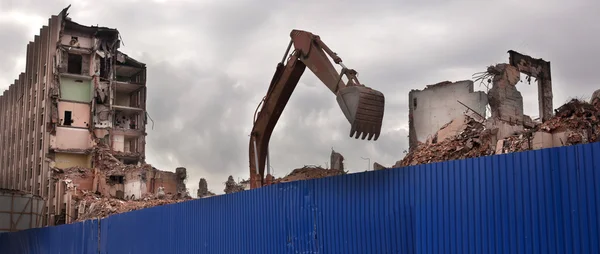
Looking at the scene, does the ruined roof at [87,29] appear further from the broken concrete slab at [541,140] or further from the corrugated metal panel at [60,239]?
the broken concrete slab at [541,140]

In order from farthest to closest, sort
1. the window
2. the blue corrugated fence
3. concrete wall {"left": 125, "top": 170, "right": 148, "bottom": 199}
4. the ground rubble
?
the window → concrete wall {"left": 125, "top": 170, "right": 148, "bottom": 199} → the ground rubble → the blue corrugated fence

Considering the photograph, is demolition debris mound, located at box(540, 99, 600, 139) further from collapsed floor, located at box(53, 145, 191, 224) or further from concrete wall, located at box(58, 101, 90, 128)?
concrete wall, located at box(58, 101, 90, 128)

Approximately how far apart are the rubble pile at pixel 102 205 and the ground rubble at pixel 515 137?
52.0ft

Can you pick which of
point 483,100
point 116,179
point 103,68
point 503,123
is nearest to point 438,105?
point 483,100

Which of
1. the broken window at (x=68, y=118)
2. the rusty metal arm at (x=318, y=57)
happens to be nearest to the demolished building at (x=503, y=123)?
the rusty metal arm at (x=318, y=57)

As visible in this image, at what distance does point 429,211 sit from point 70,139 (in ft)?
124

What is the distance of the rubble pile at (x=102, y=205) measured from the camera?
32094mm

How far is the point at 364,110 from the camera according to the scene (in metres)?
10.6

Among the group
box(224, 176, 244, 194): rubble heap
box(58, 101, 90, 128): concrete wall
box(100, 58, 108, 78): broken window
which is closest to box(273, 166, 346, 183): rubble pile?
box(224, 176, 244, 194): rubble heap

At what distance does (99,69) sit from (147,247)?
29976 millimetres

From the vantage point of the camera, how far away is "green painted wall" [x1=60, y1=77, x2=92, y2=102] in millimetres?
42312

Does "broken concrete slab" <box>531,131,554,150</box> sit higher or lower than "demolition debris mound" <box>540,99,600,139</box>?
lower

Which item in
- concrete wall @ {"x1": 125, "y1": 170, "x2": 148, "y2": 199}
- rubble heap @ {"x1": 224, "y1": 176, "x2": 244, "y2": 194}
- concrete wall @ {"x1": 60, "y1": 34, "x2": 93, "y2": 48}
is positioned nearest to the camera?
rubble heap @ {"x1": 224, "y1": 176, "x2": 244, "y2": 194}

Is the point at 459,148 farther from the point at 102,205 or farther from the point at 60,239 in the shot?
the point at 102,205
